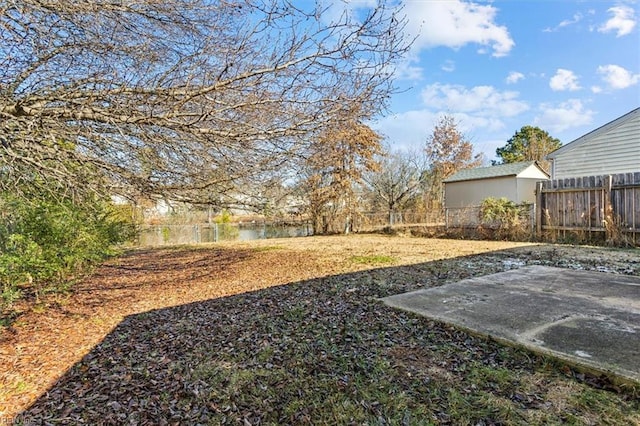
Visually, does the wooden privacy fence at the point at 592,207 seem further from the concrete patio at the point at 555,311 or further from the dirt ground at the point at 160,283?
the concrete patio at the point at 555,311

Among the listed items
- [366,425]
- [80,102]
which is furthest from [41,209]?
[366,425]

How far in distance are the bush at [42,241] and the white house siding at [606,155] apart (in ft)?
41.7

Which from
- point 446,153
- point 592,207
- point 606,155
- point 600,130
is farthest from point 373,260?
point 446,153

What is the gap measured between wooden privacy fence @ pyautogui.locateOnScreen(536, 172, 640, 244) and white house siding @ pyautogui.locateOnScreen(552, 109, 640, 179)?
244 cm

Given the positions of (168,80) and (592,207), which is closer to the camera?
(168,80)

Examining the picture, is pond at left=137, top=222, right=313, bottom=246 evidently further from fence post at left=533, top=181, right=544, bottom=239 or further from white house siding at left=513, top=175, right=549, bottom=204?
fence post at left=533, top=181, right=544, bottom=239

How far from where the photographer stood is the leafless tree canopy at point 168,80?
2.87m

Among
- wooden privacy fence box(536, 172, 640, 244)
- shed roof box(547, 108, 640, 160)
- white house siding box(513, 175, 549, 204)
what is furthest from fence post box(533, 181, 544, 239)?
white house siding box(513, 175, 549, 204)

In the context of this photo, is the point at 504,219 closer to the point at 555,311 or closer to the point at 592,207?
the point at 592,207

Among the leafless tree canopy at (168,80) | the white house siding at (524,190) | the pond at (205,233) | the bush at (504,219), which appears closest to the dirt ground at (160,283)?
the leafless tree canopy at (168,80)

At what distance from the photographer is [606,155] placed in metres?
10.2

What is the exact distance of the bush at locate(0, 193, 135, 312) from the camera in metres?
3.43

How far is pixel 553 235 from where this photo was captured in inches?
355

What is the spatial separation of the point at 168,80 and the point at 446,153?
20.7 m
